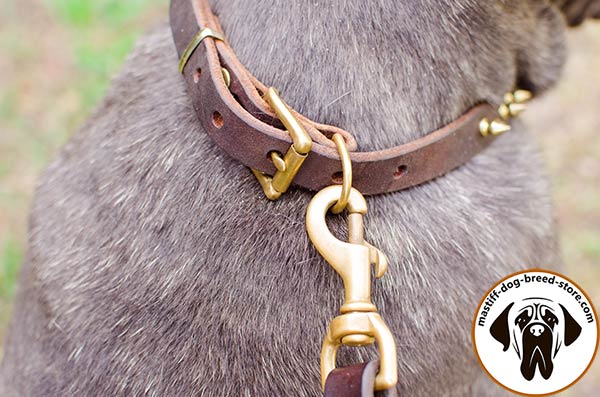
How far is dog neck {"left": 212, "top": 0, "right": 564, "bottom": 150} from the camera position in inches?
54.4

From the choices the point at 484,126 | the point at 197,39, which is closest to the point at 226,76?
the point at 197,39

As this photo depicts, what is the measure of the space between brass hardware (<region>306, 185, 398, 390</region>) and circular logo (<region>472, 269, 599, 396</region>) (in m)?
0.27

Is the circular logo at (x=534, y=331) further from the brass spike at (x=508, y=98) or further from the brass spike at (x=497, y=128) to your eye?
the brass spike at (x=508, y=98)

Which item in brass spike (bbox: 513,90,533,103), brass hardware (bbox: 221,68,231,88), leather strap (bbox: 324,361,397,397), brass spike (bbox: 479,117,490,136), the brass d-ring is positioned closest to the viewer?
leather strap (bbox: 324,361,397,397)

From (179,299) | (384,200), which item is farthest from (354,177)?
(179,299)

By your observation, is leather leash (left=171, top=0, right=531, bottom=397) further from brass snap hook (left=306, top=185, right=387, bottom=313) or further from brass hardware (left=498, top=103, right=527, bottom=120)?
brass hardware (left=498, top=103, right=527, bottom=120)

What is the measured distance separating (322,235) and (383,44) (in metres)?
0.39

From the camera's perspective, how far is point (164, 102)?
4.96 feet

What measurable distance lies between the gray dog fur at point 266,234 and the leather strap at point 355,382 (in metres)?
0.22

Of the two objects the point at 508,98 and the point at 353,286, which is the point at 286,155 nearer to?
the point at 353,286

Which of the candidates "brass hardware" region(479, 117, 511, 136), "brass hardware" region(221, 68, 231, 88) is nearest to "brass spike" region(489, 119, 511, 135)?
"brass hardware" region(479, 117, 511, 136)

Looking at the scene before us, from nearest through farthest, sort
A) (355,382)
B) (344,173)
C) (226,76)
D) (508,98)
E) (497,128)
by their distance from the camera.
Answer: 1. (355,382)
2. (344,173)
3. (226,76)
4. (497,128)
5. (508,98)

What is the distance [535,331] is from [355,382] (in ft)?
1.40

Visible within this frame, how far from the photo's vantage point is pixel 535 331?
4.55 feet
